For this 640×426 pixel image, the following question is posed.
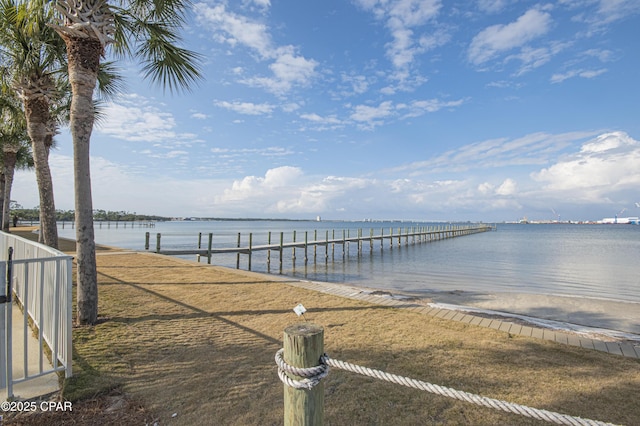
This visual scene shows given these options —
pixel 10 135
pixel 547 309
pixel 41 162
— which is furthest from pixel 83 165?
pixel 10 135

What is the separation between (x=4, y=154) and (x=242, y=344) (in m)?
24.6

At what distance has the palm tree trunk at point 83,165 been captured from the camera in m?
4.84

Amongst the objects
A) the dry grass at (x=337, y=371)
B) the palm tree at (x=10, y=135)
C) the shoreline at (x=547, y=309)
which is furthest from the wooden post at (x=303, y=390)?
the palm tree at (x=10, y=135)

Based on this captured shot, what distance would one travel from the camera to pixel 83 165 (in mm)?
4871

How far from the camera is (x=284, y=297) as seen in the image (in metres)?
7.05

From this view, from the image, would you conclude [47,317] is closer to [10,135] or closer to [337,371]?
[337,371]

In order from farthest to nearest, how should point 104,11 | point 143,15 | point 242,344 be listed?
point 143,15, point 104,11, point 242,344

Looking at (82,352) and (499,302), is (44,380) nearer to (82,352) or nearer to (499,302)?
(82,352)

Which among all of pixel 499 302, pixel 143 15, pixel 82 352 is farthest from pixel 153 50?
pixel 499 302

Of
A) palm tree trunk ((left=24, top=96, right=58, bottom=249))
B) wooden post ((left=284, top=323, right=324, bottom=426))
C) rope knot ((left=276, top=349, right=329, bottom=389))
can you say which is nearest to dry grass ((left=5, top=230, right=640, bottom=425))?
wooden post ((left=284, top=323, right=324, bottom=426))

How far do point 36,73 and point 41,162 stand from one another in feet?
7.36

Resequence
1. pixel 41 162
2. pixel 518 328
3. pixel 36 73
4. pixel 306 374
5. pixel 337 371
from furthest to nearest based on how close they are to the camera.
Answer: pixel 41 162 < pixel 36 73 < pixel 518 328 < pixel 337 371 < pixel 306 374

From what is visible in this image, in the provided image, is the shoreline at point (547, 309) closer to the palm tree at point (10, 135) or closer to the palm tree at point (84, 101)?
the palm tree at point (84, 101)

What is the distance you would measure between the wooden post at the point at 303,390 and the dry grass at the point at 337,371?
40.3 inches
